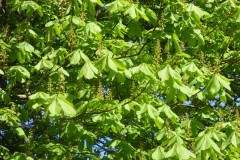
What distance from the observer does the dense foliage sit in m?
4.20

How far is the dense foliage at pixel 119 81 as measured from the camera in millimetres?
4195

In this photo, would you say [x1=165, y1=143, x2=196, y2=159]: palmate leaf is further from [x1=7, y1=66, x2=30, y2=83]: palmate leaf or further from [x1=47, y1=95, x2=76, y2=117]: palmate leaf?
[x1=7, y1=66, x2=30, y2=83]: palmate leaf

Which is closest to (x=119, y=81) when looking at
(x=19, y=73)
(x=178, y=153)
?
(x=178, y=153)

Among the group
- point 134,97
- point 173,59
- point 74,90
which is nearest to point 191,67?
point 173,59

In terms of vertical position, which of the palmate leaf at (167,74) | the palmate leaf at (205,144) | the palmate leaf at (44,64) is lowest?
the palmate leaf at (205,144)

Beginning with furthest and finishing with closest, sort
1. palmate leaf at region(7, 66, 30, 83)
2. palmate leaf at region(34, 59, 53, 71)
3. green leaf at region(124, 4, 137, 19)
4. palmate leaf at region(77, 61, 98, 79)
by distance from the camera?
palmate leaf at region(7, 66, 30, 83)
palmate leaf at region(34, 59, 53, 71)
green leaf at region(124, 4, 137, 19)
palmate leaf at region(77, 61, 98, 79)

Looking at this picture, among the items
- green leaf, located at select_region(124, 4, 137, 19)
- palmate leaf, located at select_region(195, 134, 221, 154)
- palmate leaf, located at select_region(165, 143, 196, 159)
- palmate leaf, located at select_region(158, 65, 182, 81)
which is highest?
green leaf, located at select_region(124, 4, 137, 19)

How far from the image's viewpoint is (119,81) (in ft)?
14.0

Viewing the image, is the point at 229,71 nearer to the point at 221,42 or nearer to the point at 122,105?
the point at 221,42

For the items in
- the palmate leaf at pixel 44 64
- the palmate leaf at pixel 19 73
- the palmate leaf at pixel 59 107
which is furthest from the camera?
the palmate leaf at pixel 19 73

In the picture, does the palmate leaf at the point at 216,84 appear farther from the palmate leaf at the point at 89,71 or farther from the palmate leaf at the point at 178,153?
the palmate leaf at the point at 89,71

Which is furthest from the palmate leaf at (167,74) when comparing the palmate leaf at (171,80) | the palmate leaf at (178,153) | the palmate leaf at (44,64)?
the palmate leaf at (44,64)

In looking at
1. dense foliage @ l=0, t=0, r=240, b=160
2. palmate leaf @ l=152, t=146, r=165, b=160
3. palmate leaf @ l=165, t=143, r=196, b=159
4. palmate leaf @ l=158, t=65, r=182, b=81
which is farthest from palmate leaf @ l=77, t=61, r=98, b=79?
palmate leaf @ l=152, t=146, r=165, b=160

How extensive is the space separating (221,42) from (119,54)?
2.20 meters
